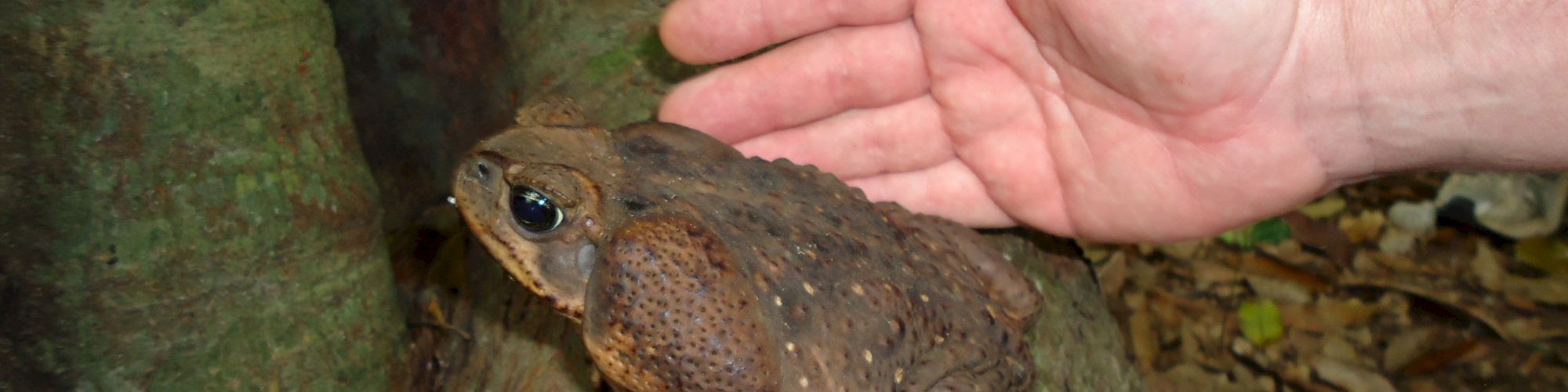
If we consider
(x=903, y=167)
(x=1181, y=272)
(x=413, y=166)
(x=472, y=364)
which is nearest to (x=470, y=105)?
(x=413, y=166)

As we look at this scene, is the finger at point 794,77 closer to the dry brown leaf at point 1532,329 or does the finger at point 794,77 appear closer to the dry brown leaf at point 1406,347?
the dry brown leaf at point 1406,347

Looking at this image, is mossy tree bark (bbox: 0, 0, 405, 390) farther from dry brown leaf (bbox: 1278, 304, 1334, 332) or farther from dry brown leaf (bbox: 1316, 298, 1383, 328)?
dry brown leaf (bbox: 1316, 298, 1383, 328)

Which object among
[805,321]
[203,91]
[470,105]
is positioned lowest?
[470,105]

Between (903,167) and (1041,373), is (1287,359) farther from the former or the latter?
(903,167)

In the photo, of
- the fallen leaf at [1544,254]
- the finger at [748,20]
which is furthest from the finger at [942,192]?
the fallen leaf at [1544,254]

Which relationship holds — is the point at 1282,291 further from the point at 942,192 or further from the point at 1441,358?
the point at 942,192
